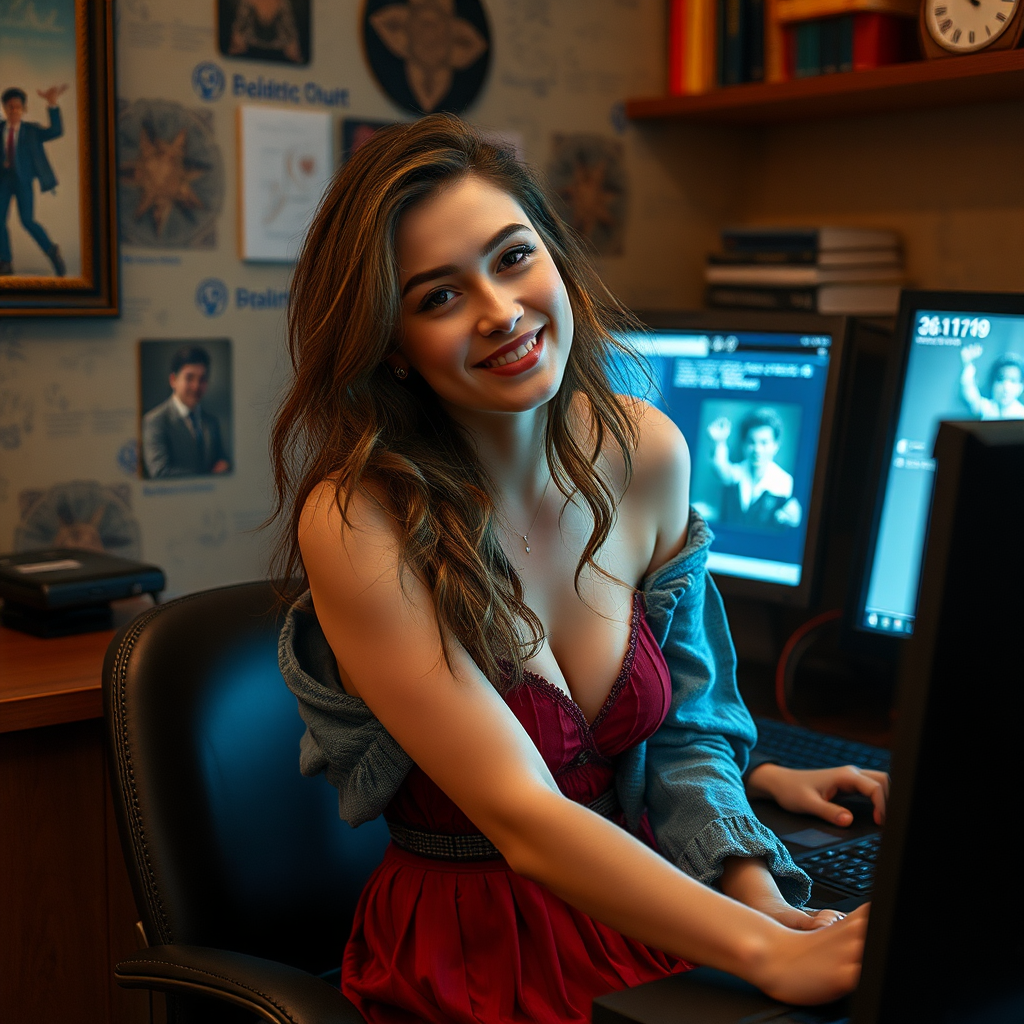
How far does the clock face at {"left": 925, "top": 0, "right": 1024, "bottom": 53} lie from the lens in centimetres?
168

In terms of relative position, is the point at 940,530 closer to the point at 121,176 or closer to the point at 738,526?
the point at 738,526

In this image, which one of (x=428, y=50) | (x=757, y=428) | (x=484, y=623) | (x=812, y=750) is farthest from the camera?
(x=428, y=50)

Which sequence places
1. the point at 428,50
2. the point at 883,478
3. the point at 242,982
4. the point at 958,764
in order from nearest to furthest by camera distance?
the point at 958,764 → the point at 242,982 → the point at 883,478 → the point at 428,50

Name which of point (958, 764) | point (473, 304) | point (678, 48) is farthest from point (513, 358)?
point (678, 48)

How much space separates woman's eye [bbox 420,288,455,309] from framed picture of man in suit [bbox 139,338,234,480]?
83 cm

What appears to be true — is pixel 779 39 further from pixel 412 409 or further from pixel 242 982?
pixel 242 982

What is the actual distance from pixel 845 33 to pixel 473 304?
112 cm

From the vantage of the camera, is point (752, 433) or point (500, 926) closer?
point (500, 926)

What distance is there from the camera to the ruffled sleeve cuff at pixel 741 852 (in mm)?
1077

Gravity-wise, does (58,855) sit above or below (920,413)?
below

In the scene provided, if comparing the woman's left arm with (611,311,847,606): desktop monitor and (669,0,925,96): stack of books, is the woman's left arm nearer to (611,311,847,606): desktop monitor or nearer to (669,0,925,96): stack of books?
(611,311,847,606): desktop monitor

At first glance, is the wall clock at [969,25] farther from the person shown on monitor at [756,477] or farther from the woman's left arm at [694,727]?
the woman's left arm at [694,727]

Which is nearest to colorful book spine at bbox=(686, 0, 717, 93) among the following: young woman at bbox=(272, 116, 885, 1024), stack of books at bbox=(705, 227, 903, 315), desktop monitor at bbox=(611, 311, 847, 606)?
stack of books at bbox=(705, 227, 903, 315)

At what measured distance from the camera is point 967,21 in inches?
68.0
